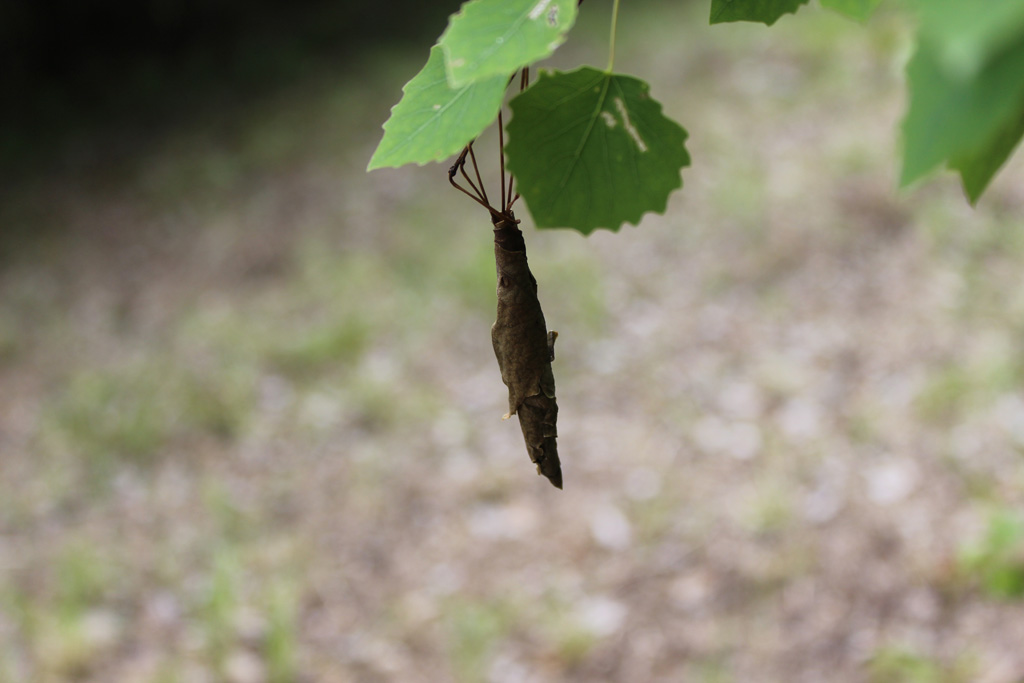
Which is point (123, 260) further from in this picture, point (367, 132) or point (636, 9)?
point (636, 9)

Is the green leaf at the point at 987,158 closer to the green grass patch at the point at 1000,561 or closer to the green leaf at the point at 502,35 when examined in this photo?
the green leaf at the point at 502,35

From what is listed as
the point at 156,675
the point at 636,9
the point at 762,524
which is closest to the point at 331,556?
the point at 156,675

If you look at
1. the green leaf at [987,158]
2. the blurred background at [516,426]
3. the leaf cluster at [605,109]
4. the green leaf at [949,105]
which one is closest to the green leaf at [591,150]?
the leaf cluster at [605,109]

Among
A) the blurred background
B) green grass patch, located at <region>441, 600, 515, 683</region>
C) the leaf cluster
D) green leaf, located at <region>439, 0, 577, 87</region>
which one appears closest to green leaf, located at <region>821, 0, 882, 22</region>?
the leaf cluster

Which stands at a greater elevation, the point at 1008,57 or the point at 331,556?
the point at 331,556

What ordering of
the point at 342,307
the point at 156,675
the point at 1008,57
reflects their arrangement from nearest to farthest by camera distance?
the point at 1008,57
the point at 156,675
the point at 342,307

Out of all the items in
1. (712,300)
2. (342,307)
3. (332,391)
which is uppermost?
(342,307)

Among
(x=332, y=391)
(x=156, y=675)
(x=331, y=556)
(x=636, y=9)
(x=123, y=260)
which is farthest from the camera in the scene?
(x=636, y=9)
